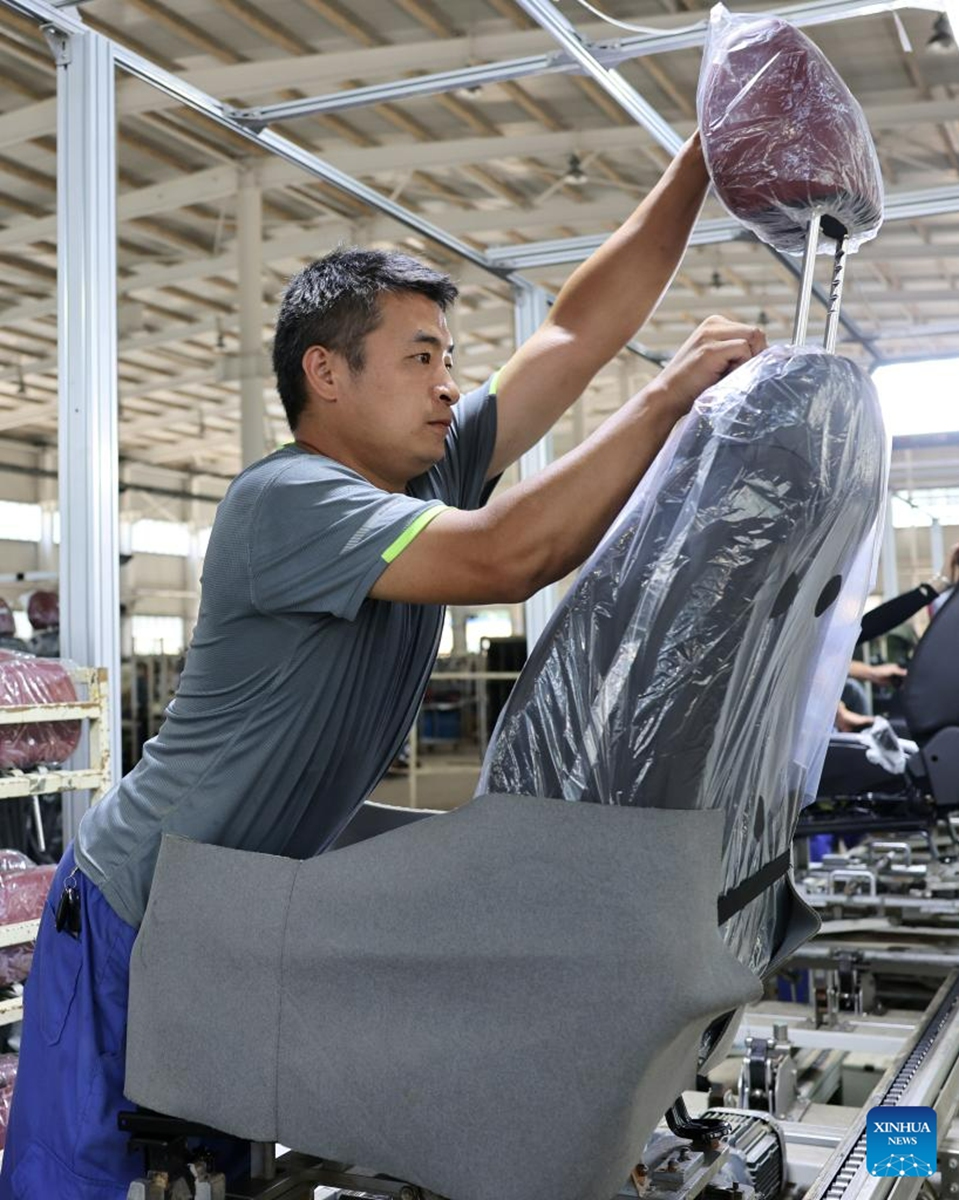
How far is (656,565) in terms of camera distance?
1.22m

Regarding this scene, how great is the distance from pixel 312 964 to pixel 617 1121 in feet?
1.08

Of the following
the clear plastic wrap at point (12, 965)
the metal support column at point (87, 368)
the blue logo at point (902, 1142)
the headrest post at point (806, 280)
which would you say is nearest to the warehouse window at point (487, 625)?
the metal support column at point (87, 368)

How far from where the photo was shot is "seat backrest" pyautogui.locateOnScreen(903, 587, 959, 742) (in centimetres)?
430

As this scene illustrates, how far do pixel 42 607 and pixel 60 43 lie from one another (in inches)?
142

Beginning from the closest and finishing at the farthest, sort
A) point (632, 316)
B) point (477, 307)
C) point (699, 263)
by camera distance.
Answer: point (632, 316)
point (699, 263)
point (477, 307)

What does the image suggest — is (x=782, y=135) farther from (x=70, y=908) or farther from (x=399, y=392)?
(x=70, y=908)

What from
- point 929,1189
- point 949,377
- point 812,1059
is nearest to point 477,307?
point 949,377

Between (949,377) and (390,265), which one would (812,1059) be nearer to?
(390,265)

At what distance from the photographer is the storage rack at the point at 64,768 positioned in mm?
2828

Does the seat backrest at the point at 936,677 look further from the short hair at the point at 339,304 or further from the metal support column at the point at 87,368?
the short hair at the point at 339,304

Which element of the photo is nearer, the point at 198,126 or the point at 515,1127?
the point at 515,1127

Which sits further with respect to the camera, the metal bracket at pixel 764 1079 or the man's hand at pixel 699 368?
the metal bracket at pixel 764 1079

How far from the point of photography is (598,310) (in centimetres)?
184

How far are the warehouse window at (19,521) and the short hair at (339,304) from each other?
19028mm
